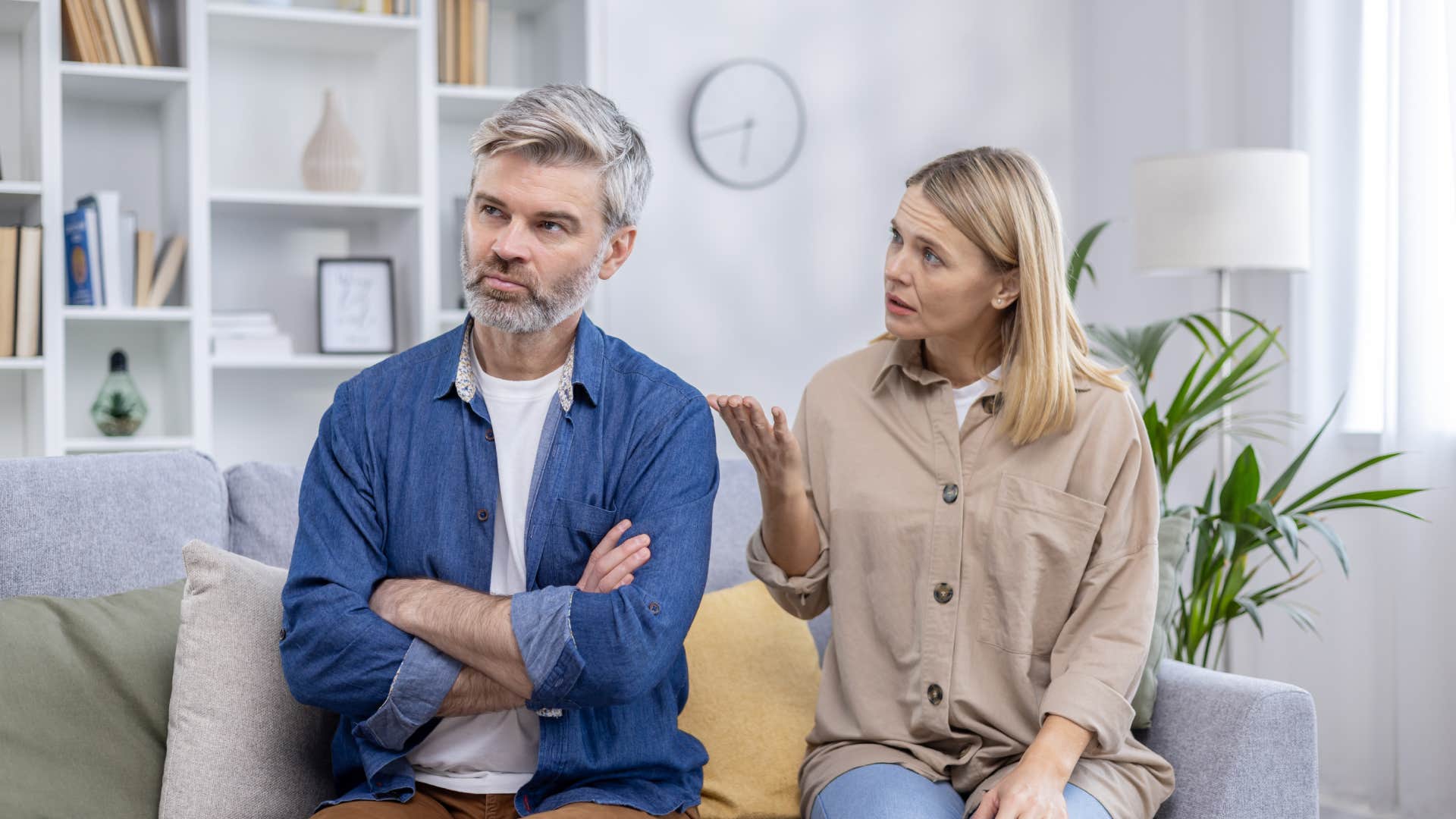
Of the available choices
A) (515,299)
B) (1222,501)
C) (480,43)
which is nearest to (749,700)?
(515,299)

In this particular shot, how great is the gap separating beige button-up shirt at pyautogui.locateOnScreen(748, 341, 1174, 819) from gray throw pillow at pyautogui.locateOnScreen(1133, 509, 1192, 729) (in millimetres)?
84

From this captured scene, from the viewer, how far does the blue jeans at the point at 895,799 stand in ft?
5.16

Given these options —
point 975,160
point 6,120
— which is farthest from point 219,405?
point 975,160

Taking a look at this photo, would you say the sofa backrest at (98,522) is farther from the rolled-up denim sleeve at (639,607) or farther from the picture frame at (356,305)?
the picture frame at (356,305)

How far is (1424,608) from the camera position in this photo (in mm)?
2943

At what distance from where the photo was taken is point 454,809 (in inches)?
62.2

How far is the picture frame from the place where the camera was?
3375mm

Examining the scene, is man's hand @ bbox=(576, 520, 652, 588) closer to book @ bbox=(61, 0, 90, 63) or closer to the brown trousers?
the brown trousers

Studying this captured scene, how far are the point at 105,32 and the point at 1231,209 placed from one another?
2.54 m

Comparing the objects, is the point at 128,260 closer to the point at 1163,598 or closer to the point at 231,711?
the point at 231,711

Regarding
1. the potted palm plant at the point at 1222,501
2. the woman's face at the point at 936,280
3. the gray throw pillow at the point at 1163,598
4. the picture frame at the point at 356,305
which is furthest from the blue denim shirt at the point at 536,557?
the picture frame at the point at 356,305

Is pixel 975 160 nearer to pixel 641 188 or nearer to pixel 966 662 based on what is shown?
pixel 641 188

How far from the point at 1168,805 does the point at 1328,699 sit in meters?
1.72

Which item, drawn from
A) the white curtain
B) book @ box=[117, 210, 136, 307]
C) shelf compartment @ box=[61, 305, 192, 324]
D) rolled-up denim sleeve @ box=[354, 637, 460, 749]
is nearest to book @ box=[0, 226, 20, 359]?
shelf compartment @ box=[61, 305, 192, 324]
